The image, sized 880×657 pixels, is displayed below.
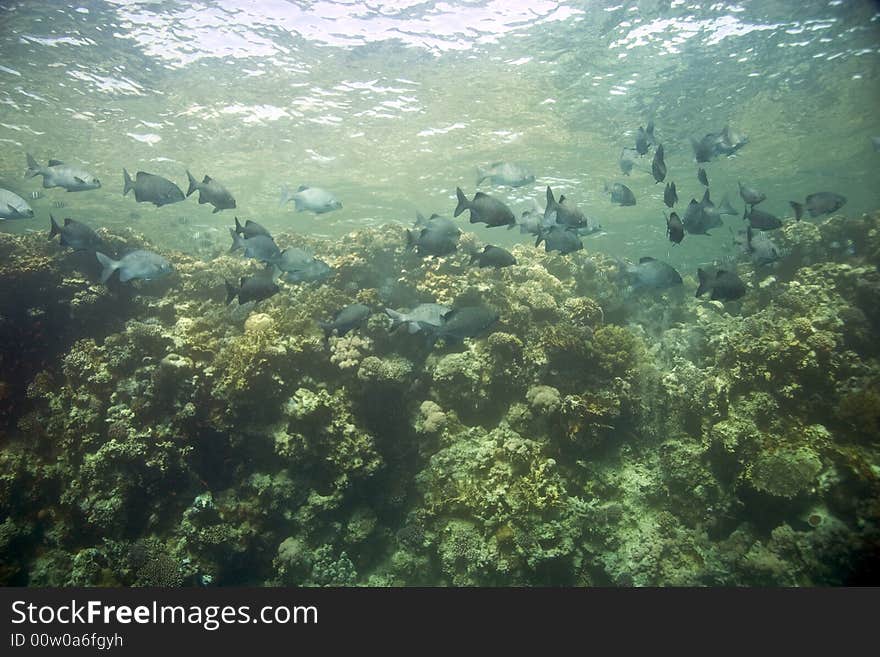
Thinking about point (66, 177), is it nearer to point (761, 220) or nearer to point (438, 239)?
point (438, 239)

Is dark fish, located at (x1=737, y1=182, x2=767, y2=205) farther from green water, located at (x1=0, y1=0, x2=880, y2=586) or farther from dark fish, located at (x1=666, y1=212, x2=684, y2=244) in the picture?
green water, located at (x1=0, y1=0, x2=880, y2=586)

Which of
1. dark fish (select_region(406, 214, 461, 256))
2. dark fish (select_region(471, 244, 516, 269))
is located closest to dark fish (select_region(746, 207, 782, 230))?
dark fish (select_region(471, 244, 516, 269))

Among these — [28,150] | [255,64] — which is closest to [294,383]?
[255,64]

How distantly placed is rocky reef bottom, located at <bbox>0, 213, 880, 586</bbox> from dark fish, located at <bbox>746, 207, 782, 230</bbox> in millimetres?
2085

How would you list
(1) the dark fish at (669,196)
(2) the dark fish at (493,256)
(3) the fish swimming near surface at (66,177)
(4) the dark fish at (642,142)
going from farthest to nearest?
(3) the fish swimming near surface at (66,177) → (4) the dark fish at (642,142) → (1) the dark fish at (669,196) → (2) the dark fish at (493,256)

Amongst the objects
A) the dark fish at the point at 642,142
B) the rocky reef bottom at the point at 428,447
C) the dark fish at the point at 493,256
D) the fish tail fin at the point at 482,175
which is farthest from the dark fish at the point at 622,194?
the dark fish at the point at 493,256

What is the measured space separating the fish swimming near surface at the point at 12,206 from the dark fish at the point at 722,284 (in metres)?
11.5

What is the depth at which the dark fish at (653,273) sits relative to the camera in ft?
22.7

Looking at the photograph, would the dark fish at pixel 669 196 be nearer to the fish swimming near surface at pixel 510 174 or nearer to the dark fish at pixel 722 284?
the dark fish at pixel 722 284

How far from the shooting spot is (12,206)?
24.0 feet

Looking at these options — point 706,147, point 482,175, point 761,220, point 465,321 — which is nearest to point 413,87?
point 482,175

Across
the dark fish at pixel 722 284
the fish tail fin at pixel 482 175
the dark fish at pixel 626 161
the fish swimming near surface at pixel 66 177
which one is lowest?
the fish swimming near surface at pixel 66 177

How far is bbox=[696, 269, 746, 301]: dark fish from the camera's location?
6.31 meters

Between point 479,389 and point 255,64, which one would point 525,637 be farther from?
point 255,64
